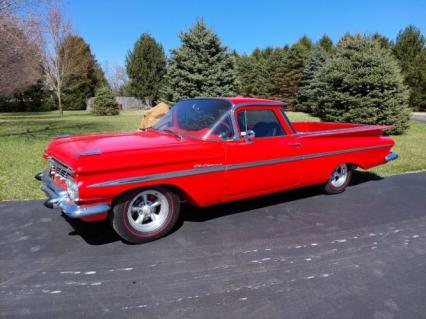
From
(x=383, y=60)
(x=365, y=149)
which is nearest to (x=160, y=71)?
(x=383, y=60)

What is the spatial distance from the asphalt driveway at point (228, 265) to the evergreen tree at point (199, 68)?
1156cm


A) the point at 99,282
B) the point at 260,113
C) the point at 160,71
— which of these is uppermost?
the point at 160,71

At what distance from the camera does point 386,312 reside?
8.26 ft

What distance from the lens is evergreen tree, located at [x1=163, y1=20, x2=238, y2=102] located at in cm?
1552

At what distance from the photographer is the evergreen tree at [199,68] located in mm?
15523

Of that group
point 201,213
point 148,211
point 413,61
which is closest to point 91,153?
point 148,211

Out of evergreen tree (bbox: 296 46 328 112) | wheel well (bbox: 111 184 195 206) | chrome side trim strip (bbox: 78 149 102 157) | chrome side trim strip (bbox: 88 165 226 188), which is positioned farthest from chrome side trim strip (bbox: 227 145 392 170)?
evergreen tree (bbox: 296 46 328 112)

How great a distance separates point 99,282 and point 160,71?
37.0 metres

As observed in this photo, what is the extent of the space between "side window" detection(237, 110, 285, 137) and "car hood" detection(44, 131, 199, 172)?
0.97m

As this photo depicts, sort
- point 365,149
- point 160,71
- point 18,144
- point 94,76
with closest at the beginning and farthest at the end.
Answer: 1. point 365,149
2. point 18,144
3. point 160,71
4. point 94,76

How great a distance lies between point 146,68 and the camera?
36906mm

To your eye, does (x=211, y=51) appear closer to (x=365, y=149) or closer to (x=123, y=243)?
(x=365, y=149)

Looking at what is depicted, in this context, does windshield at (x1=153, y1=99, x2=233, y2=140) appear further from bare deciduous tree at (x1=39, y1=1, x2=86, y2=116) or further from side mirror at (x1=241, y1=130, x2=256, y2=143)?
bare deciduous tree at (x1=39, y1=1, x2=86, y2=116)

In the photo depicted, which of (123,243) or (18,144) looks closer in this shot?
(123,243)
